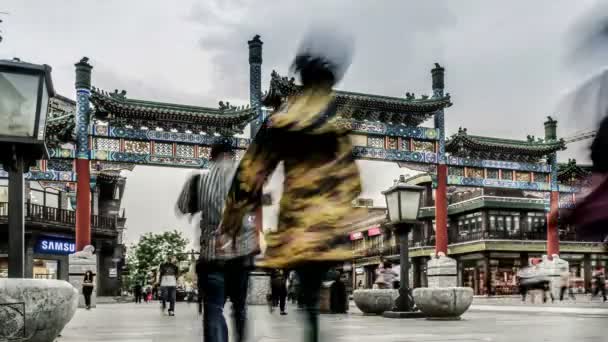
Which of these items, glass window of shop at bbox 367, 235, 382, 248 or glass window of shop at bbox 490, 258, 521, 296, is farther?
→ glass window of shop at bbox 490, 258, 521, 296

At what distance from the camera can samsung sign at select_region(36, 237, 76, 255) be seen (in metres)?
37.6

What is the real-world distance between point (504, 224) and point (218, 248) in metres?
53.4

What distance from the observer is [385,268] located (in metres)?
17.2

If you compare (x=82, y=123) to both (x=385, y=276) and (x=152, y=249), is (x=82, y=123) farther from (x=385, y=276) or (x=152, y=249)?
(x=152, y=249)

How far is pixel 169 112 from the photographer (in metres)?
27.7

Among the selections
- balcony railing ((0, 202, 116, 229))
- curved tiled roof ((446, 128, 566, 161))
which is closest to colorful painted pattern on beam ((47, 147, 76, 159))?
balcony railing ((0, 202, 116, 229))

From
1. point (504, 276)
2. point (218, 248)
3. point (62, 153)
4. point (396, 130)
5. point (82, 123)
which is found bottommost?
point (504, 276)

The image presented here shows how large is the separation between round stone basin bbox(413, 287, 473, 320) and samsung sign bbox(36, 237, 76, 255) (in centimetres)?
2917

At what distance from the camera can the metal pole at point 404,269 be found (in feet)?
46.1

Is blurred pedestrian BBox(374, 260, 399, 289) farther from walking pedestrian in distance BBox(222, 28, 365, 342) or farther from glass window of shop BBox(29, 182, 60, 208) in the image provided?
glass window of shop BBox(29, 182, 60, 208)

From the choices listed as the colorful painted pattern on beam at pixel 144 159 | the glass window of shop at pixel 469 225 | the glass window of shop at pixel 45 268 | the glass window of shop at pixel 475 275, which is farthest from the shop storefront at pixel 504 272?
the colorful painted pattern on beam at pixel 144 159

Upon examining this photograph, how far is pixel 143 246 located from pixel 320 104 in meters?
66.1

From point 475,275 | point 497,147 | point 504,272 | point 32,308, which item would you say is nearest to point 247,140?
point 497,147

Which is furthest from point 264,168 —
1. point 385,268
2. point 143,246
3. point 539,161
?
point 143,246
